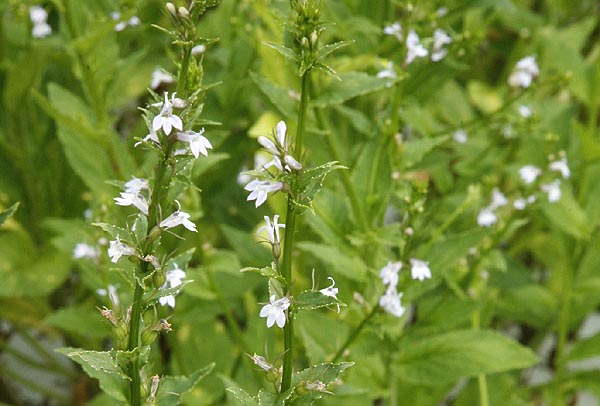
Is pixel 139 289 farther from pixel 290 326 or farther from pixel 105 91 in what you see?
pixel 105 91

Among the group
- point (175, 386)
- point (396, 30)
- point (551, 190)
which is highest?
point (396, 30)

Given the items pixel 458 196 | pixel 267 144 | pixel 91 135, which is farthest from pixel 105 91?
pixel 267 144

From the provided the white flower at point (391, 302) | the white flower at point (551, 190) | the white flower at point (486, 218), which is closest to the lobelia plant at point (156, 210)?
the white flower at point (391, 302)

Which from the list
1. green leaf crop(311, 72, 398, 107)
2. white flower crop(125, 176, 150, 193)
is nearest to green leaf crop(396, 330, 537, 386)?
green leaf crop(311, 72, 398, 107)

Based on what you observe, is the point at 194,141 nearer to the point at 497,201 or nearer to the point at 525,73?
the point at 497,201

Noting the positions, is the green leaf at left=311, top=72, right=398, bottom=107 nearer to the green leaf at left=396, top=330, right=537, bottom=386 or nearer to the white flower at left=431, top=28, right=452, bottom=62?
the white flower at left=431, top=28, right=452, bottom=62

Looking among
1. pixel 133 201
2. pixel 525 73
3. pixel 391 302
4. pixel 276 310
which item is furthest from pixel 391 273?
pixel 525 73
